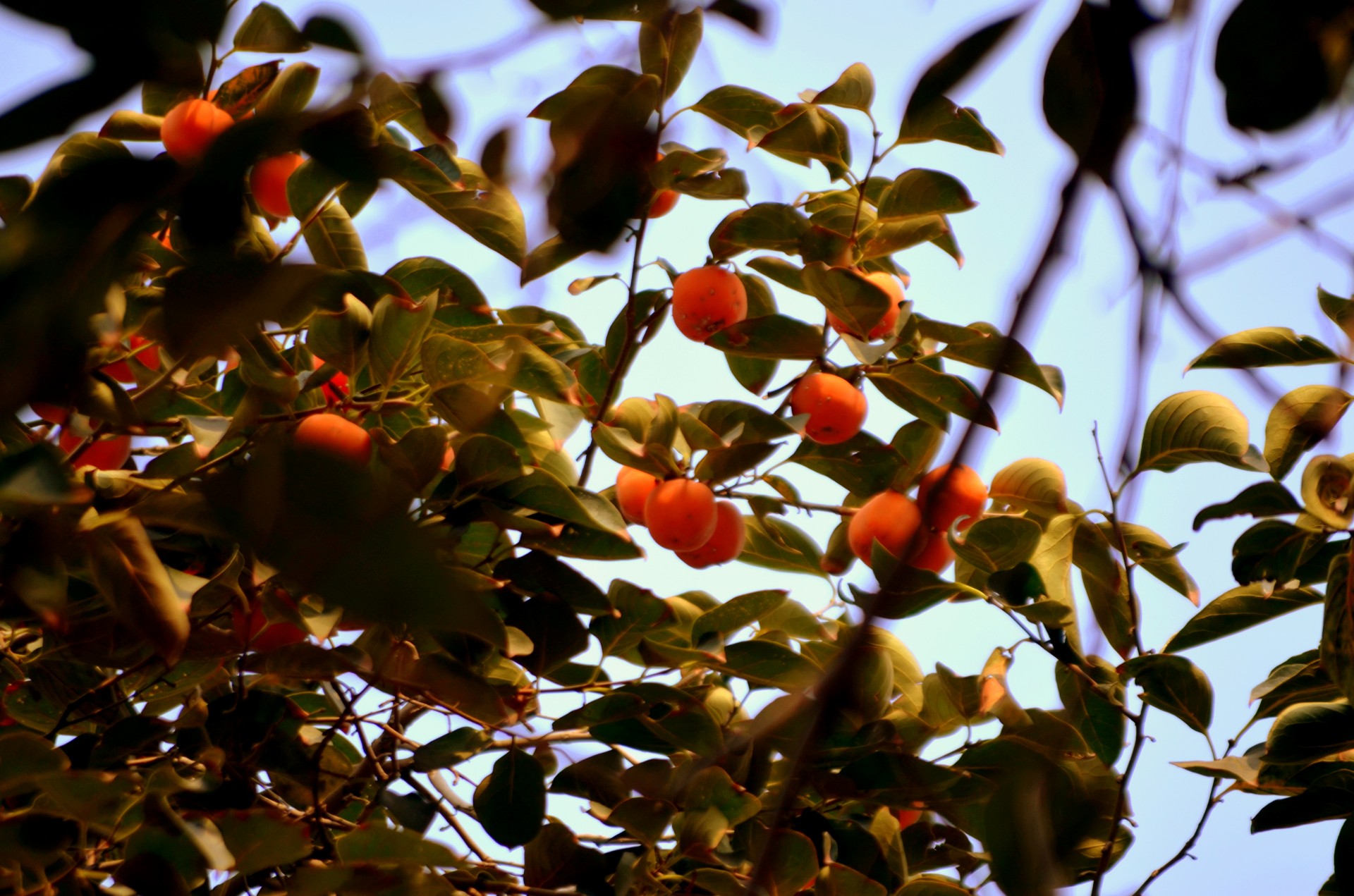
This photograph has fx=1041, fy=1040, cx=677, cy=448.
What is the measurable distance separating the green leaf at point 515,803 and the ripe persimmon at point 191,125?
0.85 m

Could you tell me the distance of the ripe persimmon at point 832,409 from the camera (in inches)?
56.6

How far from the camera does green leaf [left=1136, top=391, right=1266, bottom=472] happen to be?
1371 mm

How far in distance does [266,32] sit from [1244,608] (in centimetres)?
152

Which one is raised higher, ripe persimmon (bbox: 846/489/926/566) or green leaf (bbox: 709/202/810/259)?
green leaf (bbox: 709/202/810/259)

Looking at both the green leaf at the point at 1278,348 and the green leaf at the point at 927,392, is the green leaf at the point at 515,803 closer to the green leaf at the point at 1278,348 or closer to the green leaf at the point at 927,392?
the green leaf at the point at 927,392

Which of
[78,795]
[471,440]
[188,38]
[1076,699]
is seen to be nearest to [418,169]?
[471,440]

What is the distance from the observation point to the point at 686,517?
1.39m

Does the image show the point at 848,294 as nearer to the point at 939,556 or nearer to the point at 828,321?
the point at 828,321

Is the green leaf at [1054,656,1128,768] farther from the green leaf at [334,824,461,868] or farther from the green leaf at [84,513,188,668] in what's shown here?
the green leaf at [84,513,188,668]

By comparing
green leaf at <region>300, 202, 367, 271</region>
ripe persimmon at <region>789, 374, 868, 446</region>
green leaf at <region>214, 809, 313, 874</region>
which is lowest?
green leaf at <region>214, 809, 313, 874</region>

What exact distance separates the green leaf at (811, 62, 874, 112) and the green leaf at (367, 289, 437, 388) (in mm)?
672

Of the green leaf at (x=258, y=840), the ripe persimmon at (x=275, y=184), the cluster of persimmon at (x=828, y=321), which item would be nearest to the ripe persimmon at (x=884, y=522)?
the cluster of persimmon at (x=828, y=321)

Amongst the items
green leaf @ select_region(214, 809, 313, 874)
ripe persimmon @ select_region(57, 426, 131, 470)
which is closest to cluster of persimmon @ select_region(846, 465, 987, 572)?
green leaf @ select_region(214, 809, 313, 874)

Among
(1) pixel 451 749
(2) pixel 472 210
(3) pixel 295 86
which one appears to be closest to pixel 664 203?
(2) pixel 472 210
